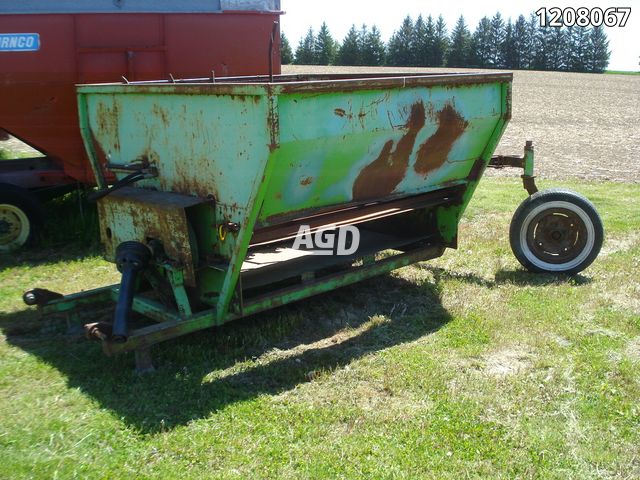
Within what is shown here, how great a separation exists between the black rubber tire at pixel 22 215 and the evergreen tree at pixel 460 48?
209ft

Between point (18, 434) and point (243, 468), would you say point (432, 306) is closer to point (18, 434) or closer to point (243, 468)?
point (243, 468)

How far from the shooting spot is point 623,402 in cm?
373

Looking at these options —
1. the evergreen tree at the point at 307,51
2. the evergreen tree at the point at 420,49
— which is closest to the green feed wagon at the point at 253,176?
the evergreen tree at the point at 307,51

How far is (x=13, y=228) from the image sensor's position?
6.38 m

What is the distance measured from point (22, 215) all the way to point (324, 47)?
6567 cm

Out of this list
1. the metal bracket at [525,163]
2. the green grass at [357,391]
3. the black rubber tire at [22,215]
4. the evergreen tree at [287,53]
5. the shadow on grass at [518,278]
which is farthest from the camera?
the evergreen tree at [287,53]

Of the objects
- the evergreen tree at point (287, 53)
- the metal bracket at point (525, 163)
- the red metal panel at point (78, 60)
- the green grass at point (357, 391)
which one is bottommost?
the green grass at point (357, 391)

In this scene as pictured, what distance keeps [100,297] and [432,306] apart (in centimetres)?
243

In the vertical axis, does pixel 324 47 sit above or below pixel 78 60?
above

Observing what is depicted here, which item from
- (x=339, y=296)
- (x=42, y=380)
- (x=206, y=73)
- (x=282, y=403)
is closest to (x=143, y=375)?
(x=42, y=380)

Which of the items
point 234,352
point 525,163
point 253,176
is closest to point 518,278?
point 525,163

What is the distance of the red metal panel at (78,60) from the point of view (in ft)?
20.7

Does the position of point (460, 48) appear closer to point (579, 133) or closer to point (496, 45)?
point (496, 45)

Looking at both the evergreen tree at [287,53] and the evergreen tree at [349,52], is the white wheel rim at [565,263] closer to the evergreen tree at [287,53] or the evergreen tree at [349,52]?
the evergreen tree at [287,53]
